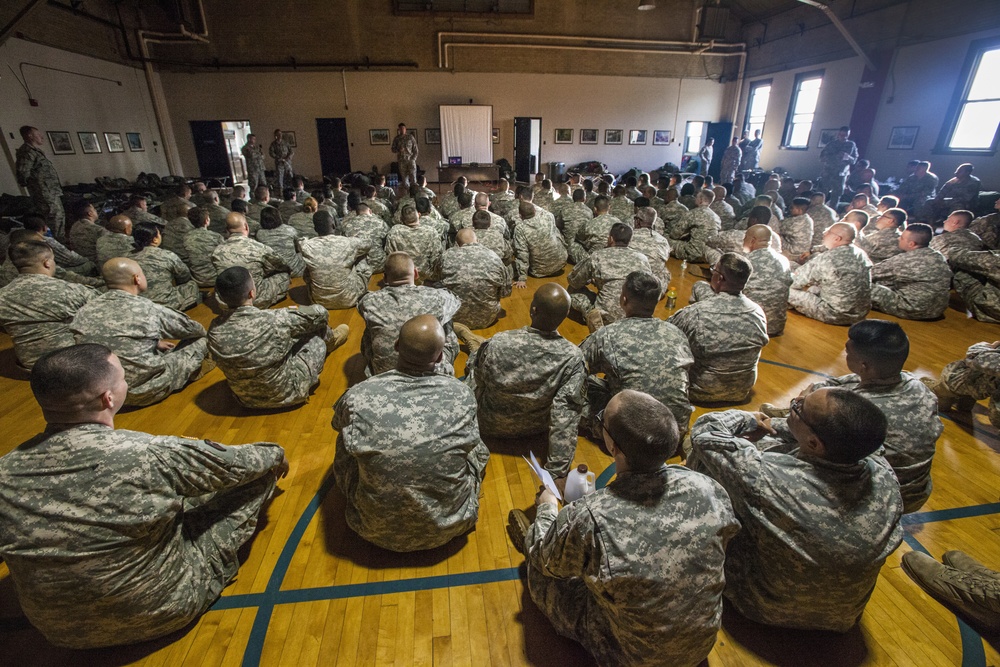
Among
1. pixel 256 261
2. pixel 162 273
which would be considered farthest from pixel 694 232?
pixel 162 273

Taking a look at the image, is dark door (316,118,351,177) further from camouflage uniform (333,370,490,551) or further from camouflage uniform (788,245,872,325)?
camouflage uniform (333,370,490,551)

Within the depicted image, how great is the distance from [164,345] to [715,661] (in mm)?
4344

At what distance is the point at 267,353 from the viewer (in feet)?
11.3

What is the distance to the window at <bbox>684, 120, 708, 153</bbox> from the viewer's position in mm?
17078

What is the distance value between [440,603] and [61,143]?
43.0ft

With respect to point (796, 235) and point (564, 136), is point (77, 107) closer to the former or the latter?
point (564, 136)

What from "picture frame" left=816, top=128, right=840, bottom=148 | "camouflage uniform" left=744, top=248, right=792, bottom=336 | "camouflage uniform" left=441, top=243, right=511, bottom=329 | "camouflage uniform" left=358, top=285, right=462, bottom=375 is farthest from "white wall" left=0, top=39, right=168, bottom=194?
"picture frame" left=816, top=128, right=840, bottom=148

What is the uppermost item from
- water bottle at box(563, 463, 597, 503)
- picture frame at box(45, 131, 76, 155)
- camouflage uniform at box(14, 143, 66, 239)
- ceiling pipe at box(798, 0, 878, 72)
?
ceiling pipe at box(798, 0, 878, 72)

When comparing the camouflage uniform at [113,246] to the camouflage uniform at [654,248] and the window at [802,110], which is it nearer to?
the camouflage uniform at [654,248]

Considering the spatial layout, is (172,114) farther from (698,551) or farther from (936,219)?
(936,219)

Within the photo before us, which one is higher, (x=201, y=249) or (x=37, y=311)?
(x=201, y=249)

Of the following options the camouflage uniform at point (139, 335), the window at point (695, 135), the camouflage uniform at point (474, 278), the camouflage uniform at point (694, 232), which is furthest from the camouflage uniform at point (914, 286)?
the window at point (695, 135)

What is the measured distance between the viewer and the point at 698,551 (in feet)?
4.98

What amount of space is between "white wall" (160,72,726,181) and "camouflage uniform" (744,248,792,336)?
13.0 metres
